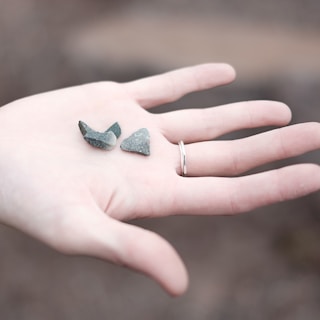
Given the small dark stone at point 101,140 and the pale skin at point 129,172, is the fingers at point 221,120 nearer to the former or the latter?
the pale skin at point 129,172

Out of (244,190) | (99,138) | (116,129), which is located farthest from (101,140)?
(244,190)

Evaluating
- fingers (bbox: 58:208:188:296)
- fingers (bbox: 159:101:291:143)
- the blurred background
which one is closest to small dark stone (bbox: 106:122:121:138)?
fingers (bbox: 159:101:291:143)

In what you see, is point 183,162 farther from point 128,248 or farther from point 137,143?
point 128,248

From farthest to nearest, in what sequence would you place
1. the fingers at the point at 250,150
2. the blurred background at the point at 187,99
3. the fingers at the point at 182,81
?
the blurred background at the point at 187,99
the fingers at the point at 182,81
the fingers at the point at 250,150

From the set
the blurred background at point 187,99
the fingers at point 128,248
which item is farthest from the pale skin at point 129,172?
the blurred background at point 187,99

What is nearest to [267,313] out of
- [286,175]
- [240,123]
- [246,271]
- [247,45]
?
[246,271]

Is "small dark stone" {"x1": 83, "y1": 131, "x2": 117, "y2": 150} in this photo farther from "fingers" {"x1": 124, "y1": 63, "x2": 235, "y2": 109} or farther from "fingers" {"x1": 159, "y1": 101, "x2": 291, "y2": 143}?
"fingers" {"x1": 124, "y1": 63, "x2": 235, "y2": 109}
